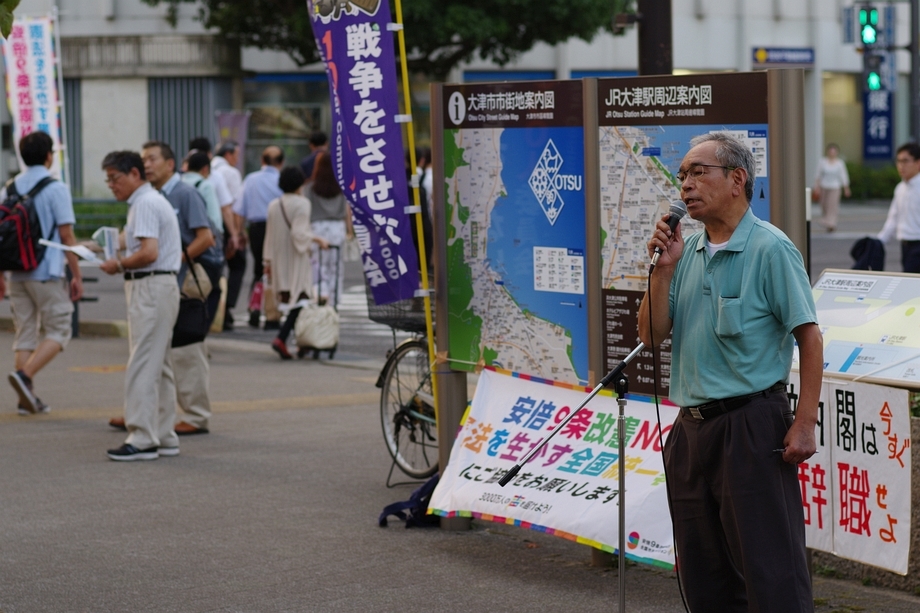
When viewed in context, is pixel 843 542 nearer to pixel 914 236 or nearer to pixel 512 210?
pixel 512 210

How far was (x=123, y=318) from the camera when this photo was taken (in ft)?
55.1

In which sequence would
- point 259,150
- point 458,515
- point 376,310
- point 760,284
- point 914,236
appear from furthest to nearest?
point 259,150
point 914,236
point 376,310
point 458,515
point 760,284

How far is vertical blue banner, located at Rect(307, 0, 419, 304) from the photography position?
6875 millimetres

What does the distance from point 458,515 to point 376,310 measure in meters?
1.41

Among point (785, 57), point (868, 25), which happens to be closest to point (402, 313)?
point (868, 25)

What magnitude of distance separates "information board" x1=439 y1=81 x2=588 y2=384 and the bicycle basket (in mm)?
262

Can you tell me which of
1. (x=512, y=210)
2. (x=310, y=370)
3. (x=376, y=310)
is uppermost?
(x=512, y=210)

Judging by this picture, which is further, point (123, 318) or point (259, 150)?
point (259, 150)

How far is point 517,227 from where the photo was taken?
6.55 meters

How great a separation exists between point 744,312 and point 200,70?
3165cm

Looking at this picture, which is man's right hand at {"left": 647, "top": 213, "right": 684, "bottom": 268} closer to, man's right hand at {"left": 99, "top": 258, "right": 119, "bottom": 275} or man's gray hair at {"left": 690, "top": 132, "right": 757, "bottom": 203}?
man's gray hair at {"left": 690, "top": 132, "right": 757, "bottom": 203}

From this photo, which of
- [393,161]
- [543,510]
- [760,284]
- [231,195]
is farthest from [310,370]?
[760,284]

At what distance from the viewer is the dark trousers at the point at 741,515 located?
412 centimetres

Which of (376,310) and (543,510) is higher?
(376,310)
